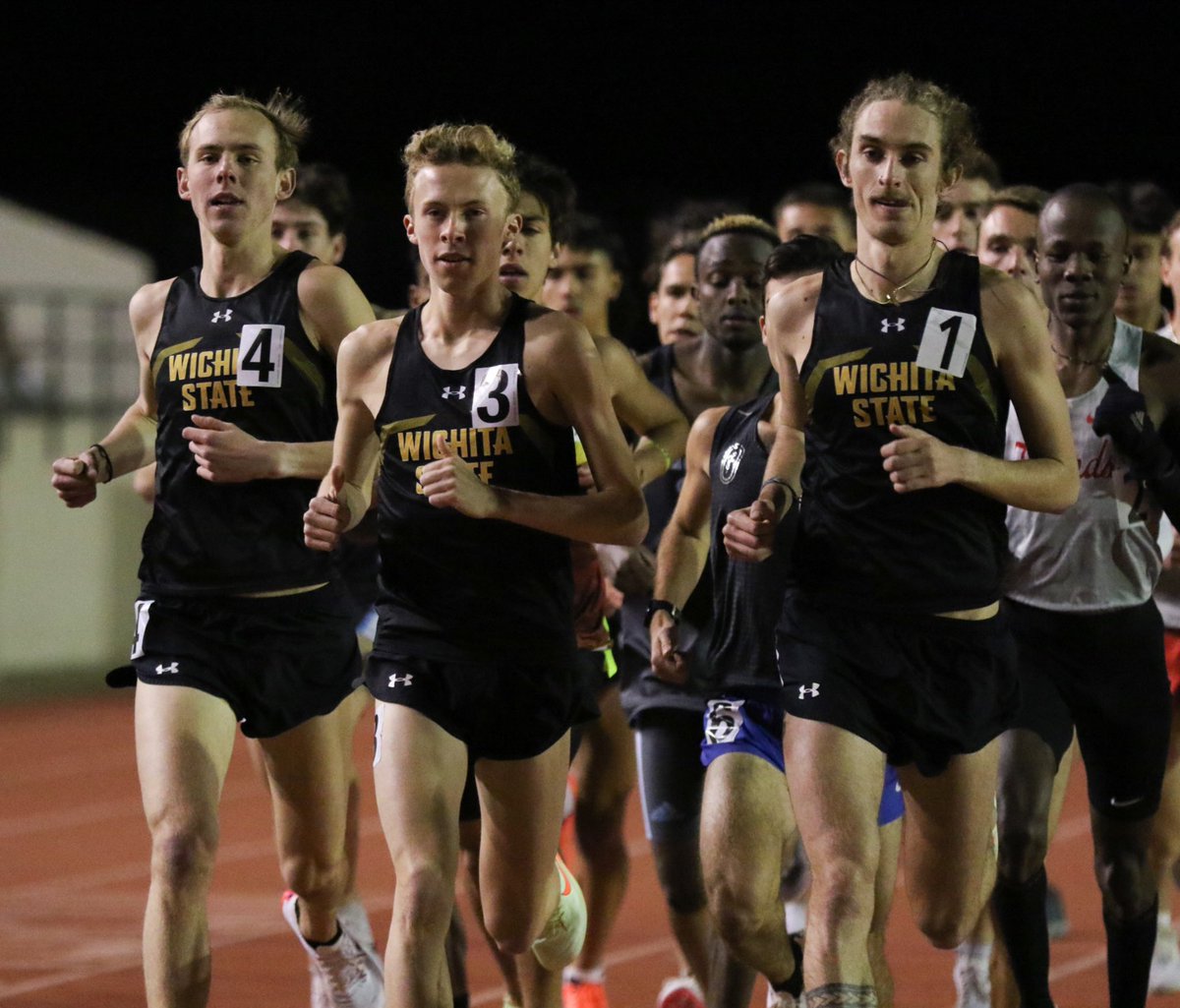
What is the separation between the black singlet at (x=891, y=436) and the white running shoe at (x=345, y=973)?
6.52ft

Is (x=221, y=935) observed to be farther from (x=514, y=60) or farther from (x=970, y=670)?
(x=514, y=60)

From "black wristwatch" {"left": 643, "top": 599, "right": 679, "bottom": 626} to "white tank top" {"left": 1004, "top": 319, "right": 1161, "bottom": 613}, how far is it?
3.24ft

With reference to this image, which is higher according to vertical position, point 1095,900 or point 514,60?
point 514,60

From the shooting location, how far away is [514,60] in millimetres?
23094

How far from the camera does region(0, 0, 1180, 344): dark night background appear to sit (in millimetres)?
21406

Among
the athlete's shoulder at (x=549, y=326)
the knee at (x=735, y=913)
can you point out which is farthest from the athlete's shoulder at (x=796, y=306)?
the knee at (x=735, y=913)

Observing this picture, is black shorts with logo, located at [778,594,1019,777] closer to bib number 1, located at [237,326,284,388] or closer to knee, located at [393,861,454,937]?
knee, located at [393,861,454,937]

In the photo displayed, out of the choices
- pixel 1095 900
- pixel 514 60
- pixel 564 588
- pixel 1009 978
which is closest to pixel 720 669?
pixel 564 588

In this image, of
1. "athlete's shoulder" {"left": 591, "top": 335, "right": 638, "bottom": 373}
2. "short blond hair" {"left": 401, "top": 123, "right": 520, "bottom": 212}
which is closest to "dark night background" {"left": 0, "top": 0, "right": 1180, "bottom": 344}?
"athlete's shoulder" {"left": 591, "top": 335, "right": 638, "bottom": 373}

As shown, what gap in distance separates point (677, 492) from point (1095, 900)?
305 cm

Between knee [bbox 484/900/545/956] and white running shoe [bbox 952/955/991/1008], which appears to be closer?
knee [bbox 484/900/545/956]

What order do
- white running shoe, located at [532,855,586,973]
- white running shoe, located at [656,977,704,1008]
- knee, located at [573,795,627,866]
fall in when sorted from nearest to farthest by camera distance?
white running shoe, located at [532,855,586,973]
white running shoe, located at [656,977,704,1008]
knee, located at [573,795,627,866]

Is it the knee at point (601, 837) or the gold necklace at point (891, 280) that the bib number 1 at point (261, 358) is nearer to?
the gold necklace at point (891, 280)

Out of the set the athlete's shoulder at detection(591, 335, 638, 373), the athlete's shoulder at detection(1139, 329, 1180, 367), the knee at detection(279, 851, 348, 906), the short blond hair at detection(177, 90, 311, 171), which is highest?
the short blond hair at detection(177, 90, 311, 171)
